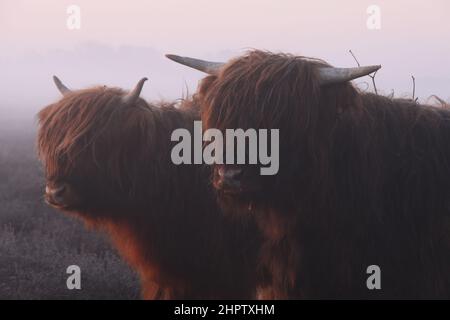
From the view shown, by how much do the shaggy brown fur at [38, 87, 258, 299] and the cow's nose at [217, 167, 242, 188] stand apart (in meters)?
1.04

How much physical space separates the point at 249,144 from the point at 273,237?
0.70 m

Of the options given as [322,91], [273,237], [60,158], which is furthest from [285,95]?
[60,158]

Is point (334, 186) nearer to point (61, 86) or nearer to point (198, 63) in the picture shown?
point (198, 63)

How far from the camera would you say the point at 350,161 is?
4.00m

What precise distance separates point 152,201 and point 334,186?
4.61 feet

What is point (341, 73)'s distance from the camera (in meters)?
3.79

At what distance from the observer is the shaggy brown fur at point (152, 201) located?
15.1 feet

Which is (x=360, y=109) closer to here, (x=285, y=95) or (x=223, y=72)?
(x=285, y=95)

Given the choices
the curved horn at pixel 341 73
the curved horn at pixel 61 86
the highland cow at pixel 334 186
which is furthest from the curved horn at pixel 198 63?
the curved horn at pixel 61 86

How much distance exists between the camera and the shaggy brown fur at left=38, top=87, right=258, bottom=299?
4.62m

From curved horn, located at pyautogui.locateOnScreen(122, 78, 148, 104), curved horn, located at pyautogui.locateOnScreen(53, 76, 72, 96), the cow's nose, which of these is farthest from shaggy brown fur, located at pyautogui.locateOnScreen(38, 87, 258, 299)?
the cow's nose

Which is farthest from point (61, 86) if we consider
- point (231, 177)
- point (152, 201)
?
point (231, 177)

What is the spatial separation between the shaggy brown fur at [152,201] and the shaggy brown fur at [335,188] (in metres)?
0.70

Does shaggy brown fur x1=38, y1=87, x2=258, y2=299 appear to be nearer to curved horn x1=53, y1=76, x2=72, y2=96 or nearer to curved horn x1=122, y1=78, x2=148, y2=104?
curved horn x1=122, y1=78, x2=148, y2=104
